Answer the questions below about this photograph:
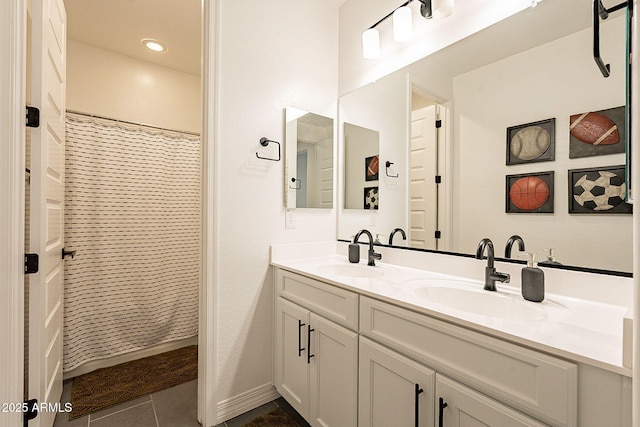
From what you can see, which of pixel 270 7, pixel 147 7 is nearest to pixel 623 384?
pixel 270 7

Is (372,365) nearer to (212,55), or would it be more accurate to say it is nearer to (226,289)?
(226,289)

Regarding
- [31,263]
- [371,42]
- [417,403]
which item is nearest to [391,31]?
[371,42]

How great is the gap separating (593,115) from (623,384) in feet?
2.95

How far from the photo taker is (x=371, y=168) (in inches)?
78.6

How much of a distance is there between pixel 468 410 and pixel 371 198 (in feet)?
4.32

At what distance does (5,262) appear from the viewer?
1076 millimetres

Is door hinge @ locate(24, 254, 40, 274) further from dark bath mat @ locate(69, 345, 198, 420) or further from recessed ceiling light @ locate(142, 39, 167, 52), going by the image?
recessed ceiling light @ locate(142, 39, 167, 52)

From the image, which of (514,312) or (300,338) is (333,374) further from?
(514,312)

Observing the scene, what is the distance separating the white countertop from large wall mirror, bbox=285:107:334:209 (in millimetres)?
511

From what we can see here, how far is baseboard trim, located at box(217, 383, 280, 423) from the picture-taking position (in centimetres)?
166

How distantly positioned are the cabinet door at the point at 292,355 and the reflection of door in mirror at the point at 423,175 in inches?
29.9

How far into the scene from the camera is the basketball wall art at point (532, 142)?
1183 millimetres

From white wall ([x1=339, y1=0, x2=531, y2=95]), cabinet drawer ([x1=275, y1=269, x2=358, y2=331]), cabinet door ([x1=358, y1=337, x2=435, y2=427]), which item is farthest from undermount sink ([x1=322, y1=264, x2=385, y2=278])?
white wall ([x1=339, y1=0, x2=531, y2=95])

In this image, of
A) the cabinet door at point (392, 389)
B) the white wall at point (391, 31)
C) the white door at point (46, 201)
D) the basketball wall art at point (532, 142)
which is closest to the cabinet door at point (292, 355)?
the cabinet door at point (392, 389)
